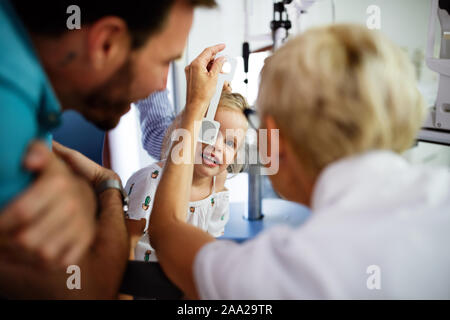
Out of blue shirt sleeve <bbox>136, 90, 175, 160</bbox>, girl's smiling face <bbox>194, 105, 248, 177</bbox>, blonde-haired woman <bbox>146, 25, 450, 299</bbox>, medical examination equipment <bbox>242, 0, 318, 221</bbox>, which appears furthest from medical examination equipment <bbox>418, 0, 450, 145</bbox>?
blue shirt sleeve <bbox>136, 90, 175, 160</bbox>

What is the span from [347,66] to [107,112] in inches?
10.8

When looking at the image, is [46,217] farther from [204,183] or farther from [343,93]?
[204,183]

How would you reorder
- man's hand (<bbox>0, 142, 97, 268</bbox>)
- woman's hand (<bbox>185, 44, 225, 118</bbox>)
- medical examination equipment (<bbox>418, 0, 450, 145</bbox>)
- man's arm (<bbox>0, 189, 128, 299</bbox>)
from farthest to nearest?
medical examination equipment (<bbox>418, 0, 450, 145</bbox>) < woman's hand (<bbox>185, 44, 225, 118</bbox>) < man's arm (<bbox>0, 189, 128, 299</bbox>) < man's hand (<bbox>0, 142, 97, 268</bbox>)

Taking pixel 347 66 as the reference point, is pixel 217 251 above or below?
below

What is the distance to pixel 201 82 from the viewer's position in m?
0.62

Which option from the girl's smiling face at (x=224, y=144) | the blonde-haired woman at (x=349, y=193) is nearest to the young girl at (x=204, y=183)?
the girl's smiling face at (x=224, y=144)

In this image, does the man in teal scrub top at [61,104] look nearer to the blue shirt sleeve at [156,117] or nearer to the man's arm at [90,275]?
the man's arm at [90,275]

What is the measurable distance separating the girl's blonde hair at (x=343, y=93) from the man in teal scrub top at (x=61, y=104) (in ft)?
0.48

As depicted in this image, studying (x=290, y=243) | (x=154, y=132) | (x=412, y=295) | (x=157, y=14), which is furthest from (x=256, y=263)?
(x=154, y=132)

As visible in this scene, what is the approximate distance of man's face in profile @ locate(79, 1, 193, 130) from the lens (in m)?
0.40

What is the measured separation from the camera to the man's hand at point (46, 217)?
0.30 meters

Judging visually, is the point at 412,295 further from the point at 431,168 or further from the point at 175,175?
the point at 175,175

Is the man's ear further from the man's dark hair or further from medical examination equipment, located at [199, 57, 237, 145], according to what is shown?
medical examination equipment, located at [199, 57, 237, 145]

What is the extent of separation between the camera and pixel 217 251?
0.40 metres
